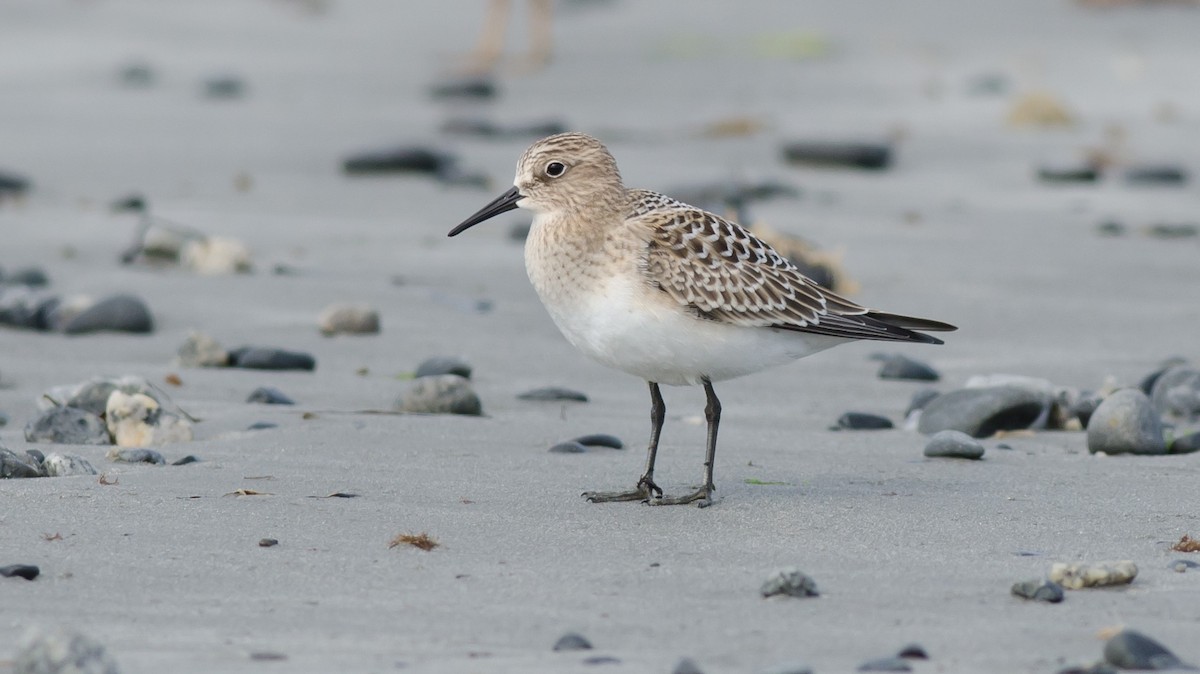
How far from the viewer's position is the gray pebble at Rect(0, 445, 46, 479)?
4.85m

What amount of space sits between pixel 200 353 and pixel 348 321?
35.7 inches

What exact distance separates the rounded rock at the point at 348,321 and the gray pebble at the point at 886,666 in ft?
15.2

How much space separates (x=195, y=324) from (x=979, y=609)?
15.9ft

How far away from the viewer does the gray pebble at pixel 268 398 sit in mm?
6285

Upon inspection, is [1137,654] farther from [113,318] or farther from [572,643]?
[113,318]

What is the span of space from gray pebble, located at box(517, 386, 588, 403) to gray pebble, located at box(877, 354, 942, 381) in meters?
1.45

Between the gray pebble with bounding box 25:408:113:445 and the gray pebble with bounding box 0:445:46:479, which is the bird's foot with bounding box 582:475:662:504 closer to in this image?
the gray pebble with bounding box 0:445:46:479

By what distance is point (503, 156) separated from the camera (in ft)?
40.3

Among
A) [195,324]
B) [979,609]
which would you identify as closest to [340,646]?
[979,609]

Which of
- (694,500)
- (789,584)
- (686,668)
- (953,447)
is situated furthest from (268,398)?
(686,668)

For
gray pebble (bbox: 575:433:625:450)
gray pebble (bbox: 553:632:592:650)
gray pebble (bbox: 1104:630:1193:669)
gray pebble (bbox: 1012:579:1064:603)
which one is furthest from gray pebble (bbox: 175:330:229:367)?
gray pebble (bbox: 1104:630:1193:669)

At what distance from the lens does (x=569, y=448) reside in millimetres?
5727

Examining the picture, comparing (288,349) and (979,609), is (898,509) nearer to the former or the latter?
(979,609)

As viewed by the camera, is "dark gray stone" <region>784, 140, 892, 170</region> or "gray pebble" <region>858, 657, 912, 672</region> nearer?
"gray pebble" <region>858, 657, 912, 672</region>
